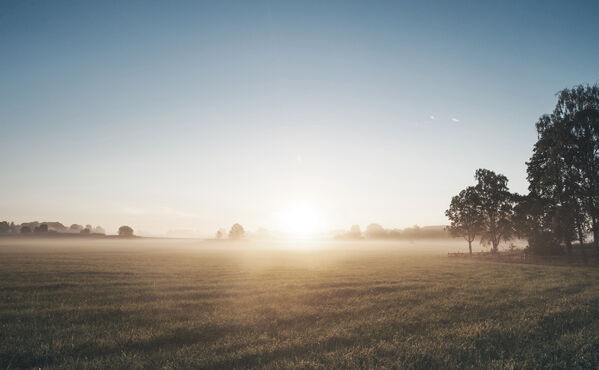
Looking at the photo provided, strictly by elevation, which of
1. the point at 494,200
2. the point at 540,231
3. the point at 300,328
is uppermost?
the point at 494,200

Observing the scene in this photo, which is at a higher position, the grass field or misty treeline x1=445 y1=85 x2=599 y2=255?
misty treeline x1=445 y1=85 x2=599 y2=255

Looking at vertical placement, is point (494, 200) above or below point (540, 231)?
above

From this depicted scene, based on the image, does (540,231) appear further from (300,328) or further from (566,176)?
(300,328)

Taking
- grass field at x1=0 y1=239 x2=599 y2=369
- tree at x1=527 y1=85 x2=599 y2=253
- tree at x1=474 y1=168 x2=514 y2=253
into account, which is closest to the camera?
grass field at x1=0 y1=239 x2=599 y2=369

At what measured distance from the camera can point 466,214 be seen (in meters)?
60.7

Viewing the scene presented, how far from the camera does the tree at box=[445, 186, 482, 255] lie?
59531 mm

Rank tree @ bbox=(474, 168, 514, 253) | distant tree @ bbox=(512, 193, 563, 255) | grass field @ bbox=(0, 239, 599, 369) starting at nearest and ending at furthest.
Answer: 1. grass field @ bbox=(0, 239, 599, 369)
2. distant tree @ bbox=(512, 193, 563, 255)
3. tree @ bbox=(474, 168, 514, 253)

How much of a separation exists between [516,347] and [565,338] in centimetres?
224

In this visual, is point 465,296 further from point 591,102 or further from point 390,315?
point 591,102

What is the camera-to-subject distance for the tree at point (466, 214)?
195 ft

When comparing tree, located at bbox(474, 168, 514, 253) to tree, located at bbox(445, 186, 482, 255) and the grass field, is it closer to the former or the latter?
tree, located at bbox(445, 186, 482, 255)

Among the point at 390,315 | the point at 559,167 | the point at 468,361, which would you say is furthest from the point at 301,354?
the point at 559,167

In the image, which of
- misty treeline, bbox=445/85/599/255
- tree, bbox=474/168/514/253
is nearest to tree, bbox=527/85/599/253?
misty treeline, bbox=445/85/599/255

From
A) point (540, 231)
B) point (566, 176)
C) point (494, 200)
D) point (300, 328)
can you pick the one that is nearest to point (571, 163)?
point (566, 176)
